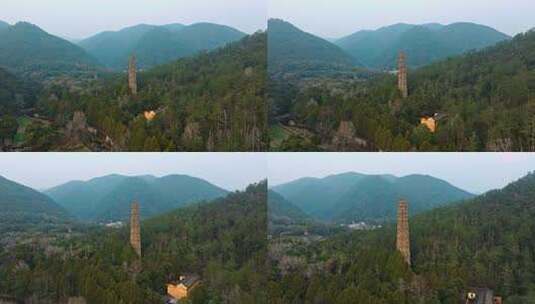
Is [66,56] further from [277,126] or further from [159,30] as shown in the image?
[277,126]

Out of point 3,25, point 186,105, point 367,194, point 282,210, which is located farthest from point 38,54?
point 367,194

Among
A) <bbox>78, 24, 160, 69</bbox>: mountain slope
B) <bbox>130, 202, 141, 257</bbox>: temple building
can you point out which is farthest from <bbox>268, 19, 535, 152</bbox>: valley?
<bbox>130, 202, 141, 257</bbox>: temple building

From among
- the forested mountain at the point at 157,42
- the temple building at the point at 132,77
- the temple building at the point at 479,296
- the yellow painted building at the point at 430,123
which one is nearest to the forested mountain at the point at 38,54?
the forested mountain at the point at 157,42

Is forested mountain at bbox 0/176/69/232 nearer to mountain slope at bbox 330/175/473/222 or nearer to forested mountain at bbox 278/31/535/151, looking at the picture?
forested mountain at bbox 278/31/535/151

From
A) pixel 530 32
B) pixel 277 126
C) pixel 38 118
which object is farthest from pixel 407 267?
pixel 38 118

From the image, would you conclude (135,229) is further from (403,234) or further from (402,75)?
(402,75)

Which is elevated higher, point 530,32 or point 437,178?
point 530,32

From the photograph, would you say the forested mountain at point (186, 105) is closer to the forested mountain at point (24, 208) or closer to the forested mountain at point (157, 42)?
the forested mountain at point (157, 42)
